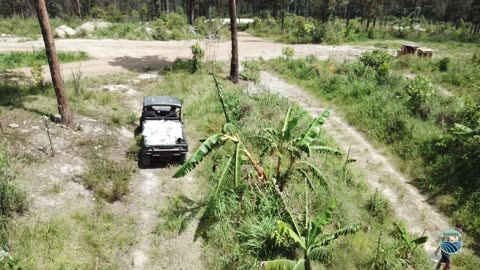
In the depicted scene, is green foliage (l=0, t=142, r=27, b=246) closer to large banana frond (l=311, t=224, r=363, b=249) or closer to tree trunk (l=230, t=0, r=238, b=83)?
large banana frond (l=311, t=224, r=363, b=249)

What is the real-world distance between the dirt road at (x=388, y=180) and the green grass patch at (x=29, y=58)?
15438 mm

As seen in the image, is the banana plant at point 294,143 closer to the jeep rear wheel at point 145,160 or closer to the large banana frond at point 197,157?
the large banana frond at point 197,157

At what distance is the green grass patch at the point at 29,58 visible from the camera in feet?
70.3

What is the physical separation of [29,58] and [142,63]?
6.89m

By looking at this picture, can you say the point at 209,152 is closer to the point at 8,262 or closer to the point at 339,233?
the point at 339,233

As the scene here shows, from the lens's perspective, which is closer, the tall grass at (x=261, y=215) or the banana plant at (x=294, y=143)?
the tall grass at (x=261, y=215)

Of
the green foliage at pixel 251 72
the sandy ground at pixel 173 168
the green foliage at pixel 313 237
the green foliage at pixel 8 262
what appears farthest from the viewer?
the green foliage at pixel 251 72

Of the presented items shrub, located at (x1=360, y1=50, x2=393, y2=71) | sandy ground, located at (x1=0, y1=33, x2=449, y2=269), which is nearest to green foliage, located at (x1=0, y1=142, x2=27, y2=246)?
sandy ground, located at (x1=0, y1=33, x2=449, y2=269)

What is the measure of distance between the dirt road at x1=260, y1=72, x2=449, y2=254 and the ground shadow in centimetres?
998

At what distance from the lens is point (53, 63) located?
42.1 feet

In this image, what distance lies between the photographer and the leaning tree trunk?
12.1 metres

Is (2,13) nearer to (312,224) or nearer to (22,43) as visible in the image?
(22,43)

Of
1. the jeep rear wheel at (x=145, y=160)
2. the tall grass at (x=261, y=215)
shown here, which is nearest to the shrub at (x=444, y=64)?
the tall grass at (x=261, y=215)

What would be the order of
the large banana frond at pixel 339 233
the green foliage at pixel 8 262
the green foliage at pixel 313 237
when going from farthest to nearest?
the large banana frond at pixel 339 233 < the green foliage at pixel 313 237 < the green foliage at pixel 8 262
